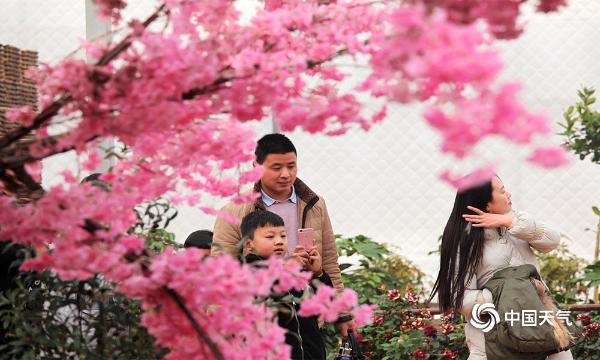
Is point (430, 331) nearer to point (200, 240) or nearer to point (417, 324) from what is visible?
point (417, 324)

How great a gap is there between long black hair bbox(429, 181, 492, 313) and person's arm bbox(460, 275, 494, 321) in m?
0.02

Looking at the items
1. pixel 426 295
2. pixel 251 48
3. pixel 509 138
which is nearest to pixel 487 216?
pixel 426 295

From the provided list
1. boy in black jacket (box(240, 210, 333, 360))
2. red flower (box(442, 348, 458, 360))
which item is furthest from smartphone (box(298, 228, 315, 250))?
red flower (box(442, 348, 458, 360))

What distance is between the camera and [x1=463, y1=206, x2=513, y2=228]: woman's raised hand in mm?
5043

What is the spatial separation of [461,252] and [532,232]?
13.0 inches

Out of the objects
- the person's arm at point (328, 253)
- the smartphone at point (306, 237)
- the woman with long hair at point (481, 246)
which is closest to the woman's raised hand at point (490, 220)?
the woman with long hair at point (481, 246)

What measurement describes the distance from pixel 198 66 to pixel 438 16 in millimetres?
715

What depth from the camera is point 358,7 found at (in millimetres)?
2752

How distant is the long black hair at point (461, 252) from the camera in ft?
16.8

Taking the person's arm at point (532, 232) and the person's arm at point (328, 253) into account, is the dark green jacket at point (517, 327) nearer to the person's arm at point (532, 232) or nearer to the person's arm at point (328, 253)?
the person's arm at point (532, 232)

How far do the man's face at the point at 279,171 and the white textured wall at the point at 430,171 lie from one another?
8.47 ft

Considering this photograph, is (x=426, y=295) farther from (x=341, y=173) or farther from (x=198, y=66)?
(x=198, y=66)

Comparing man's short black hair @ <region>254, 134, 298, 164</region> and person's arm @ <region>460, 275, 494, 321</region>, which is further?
person's arm @ <region>460, 275, 494, 321</region>

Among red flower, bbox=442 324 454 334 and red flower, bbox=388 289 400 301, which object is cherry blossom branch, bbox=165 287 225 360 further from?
red flower, bbox=388 289 400 301
